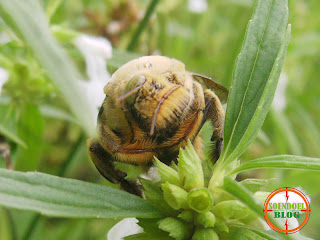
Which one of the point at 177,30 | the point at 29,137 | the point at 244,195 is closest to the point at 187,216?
the point at 244,195

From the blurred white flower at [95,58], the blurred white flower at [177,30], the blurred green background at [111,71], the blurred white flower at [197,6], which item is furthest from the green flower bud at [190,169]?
the blurred white flower at [197,6]

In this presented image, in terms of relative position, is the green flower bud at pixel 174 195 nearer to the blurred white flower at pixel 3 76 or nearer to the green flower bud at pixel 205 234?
the green flower bud at pixel 205 234

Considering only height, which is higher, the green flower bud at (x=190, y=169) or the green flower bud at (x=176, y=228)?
the green flower bud at (x=190, y=169)

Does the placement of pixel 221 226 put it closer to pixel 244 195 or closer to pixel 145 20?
pixel 244 195

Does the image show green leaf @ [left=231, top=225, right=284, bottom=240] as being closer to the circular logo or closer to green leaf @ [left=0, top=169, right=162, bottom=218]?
the circular logo

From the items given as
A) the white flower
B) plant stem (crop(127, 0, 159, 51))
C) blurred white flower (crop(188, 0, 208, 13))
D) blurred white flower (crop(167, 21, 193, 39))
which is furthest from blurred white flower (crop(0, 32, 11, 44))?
blurred white flower (crop(188, 0, 208, 13))

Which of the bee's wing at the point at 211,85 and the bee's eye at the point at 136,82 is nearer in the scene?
the bee's eye at the point at 136,82
